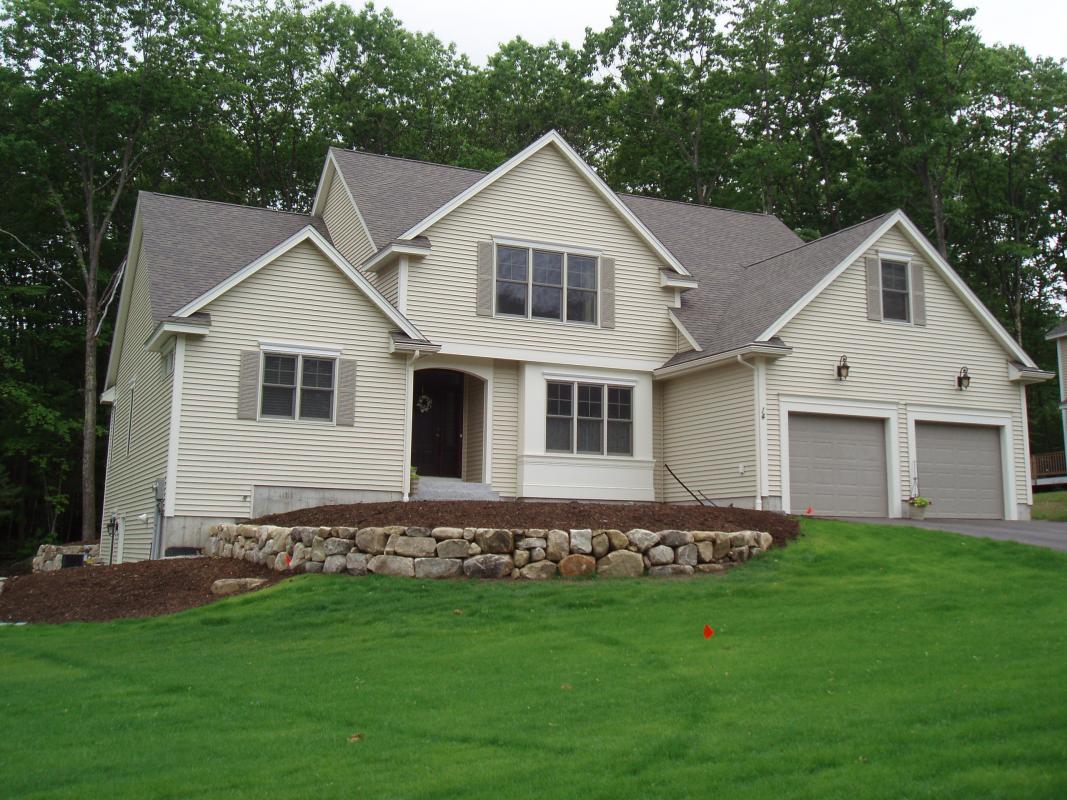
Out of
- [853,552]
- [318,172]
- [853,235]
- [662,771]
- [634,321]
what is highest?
[318,172]

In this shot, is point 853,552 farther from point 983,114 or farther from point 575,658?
point 983,114

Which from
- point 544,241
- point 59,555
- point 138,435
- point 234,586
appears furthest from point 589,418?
point 59,555

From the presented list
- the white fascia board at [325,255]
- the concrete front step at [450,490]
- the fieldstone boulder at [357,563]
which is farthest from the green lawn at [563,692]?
the white fascia board at [325,255]

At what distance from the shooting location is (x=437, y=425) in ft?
70.6

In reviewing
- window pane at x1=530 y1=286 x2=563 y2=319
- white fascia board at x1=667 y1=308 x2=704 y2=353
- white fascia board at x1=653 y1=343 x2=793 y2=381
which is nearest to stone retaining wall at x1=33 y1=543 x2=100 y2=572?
window pane at x1=530 y1=286 x2=563 y2=319

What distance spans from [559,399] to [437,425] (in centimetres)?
251

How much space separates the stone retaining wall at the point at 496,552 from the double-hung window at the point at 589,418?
20.6 feet

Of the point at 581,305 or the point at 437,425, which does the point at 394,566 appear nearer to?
the point at 437,425

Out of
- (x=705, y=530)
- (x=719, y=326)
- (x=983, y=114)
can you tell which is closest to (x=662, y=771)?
(x=705, y=530)

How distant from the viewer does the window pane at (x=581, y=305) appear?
21.2m

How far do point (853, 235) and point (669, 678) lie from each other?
14.7 meters

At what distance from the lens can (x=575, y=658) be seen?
31.9ft

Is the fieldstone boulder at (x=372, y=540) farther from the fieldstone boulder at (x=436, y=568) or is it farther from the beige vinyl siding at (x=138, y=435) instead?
the beige vinyl siding at (x=138, y=435)

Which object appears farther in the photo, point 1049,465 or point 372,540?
point 1049,465
